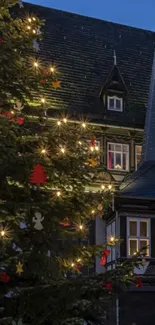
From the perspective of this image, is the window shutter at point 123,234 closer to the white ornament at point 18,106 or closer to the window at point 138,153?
the window at point 138,153

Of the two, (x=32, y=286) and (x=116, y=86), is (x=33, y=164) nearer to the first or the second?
(x=32, y=286)

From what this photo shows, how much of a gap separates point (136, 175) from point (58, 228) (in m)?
13.6

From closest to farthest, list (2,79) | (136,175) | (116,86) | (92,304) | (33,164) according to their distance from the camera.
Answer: (92,304), (33,164), (2,79), (136,175), (116,86)

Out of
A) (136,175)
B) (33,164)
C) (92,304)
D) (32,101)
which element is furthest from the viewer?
(136,175)

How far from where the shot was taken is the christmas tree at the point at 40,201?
7484 millimetres

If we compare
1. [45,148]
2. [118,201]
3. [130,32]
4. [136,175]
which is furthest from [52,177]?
[130,32]

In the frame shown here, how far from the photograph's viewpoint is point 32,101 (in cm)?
914

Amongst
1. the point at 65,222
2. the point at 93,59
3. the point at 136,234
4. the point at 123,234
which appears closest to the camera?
the point at 65,222

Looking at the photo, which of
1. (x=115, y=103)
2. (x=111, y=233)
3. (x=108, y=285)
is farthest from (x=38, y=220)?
(x=115, y=103)

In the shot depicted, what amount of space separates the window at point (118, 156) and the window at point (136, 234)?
3.27m

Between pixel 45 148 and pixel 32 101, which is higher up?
pixel 32 101

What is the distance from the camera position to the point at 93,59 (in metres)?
26.1

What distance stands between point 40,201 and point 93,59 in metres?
18.7

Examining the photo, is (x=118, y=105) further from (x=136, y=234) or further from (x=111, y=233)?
(x=136, y=234)
